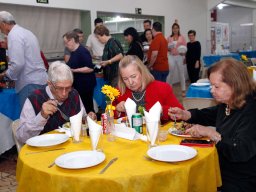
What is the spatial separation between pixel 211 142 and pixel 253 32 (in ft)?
49.3

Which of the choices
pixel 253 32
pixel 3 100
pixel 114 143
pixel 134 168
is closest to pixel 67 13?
pixel 3 100

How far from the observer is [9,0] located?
5125 millimetres

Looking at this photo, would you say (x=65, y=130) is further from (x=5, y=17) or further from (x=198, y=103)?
(x=198, y=103)

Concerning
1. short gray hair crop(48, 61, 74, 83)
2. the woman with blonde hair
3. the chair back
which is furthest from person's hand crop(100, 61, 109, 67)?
short gray hair crop(48, 61, 74, 83)

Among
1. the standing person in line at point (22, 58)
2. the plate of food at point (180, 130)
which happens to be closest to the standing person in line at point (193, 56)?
the standing person in line at point (22, 58)

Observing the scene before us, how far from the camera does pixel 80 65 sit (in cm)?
414

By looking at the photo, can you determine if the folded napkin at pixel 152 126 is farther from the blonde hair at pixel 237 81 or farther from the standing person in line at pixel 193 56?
the standing person in line at pixel 193 56

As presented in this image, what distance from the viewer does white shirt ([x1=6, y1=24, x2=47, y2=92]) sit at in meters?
3.36

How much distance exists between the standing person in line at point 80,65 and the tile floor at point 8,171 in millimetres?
1152

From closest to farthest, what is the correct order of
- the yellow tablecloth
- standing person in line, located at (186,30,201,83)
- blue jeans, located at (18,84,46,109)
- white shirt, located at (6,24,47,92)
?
the yellow tablecloth
white shirt, located at (6,24,47,92)
blue jeans, located at (18,84,46,109)
standing person in line, located at (186,30,201,83)

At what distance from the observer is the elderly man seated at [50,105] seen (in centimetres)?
205

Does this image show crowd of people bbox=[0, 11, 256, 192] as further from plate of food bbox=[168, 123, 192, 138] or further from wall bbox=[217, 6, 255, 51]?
wall bbox=[217, 6, 255, 51]

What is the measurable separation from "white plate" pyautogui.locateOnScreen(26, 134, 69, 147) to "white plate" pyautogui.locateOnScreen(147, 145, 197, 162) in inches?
22.3

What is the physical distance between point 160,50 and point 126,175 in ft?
14.5
